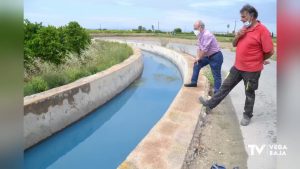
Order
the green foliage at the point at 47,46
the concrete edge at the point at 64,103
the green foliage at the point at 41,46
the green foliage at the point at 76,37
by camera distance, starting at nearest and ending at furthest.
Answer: the concrete edge at the point at 64,103 < the green foliage at the point at 41,46 < the green foliage at the point at 47,46 < the green foliage at the point at 76,37

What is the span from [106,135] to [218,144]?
2.54 metres

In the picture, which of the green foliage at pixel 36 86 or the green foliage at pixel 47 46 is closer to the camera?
the green foliage at pixel 36 86

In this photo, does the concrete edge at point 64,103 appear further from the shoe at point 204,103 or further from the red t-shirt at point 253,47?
the red t-shirt at point 253,47

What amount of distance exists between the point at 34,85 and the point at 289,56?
5.10 m

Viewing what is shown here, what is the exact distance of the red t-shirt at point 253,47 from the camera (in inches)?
169

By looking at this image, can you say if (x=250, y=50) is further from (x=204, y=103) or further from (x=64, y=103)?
(x=64, y=103)

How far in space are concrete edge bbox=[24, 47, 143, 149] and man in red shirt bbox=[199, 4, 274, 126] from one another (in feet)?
10.1

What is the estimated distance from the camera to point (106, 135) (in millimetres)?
6402

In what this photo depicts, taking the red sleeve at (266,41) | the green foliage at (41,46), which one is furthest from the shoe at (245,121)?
the green foliage at (41,46)

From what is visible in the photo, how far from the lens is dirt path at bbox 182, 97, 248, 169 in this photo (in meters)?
3.96

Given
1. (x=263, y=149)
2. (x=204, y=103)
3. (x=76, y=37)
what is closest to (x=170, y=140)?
(x=263, y=149)

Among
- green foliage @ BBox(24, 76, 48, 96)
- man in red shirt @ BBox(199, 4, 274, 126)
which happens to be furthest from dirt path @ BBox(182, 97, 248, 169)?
green foliage @ BBox(24, 76, 48, 96)

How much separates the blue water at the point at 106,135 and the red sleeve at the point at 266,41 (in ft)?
8.43

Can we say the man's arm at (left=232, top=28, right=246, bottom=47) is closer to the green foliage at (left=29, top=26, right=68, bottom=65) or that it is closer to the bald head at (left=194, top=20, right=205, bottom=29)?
the bald head at (left=194, top=20, right=205, bottom=29)
